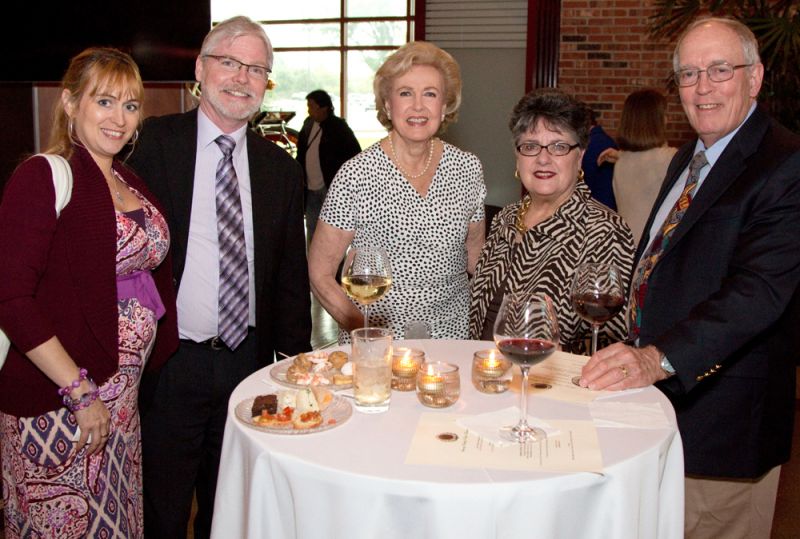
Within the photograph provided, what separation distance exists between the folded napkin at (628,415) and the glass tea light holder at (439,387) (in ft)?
1.03

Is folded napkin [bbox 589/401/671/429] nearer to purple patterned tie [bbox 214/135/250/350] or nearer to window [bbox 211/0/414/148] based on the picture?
purple patterned tie [bbox 214/135/250/350]

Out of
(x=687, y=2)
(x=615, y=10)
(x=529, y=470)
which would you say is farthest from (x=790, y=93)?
(x=529, y=470)

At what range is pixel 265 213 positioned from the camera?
2736 mm

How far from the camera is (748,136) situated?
7.42 ft

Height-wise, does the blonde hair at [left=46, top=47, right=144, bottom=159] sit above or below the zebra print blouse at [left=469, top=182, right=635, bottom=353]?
above

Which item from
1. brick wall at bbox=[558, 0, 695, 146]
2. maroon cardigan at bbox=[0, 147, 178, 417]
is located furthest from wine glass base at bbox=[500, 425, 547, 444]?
brick wall at bbox=[558, 0, 695, 146]

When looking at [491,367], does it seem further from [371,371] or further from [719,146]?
[719,146]

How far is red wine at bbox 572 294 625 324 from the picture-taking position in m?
2.05

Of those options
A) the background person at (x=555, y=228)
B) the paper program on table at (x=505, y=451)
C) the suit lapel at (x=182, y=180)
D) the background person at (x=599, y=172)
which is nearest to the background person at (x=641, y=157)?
the background person at (x=599, y=172)

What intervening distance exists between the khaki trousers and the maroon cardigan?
5.62ft

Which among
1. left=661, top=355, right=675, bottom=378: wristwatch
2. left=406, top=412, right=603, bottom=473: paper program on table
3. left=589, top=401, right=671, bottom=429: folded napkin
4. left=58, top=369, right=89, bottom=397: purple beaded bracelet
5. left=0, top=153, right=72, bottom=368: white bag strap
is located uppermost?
left=0, top=153, right=72, bottom=368: white bag strap

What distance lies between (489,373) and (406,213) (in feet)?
3.25

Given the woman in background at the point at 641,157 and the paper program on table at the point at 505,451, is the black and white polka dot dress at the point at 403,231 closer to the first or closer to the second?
the paper program on table at the point at 505,451

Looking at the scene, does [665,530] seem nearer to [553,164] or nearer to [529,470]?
[529,470]
